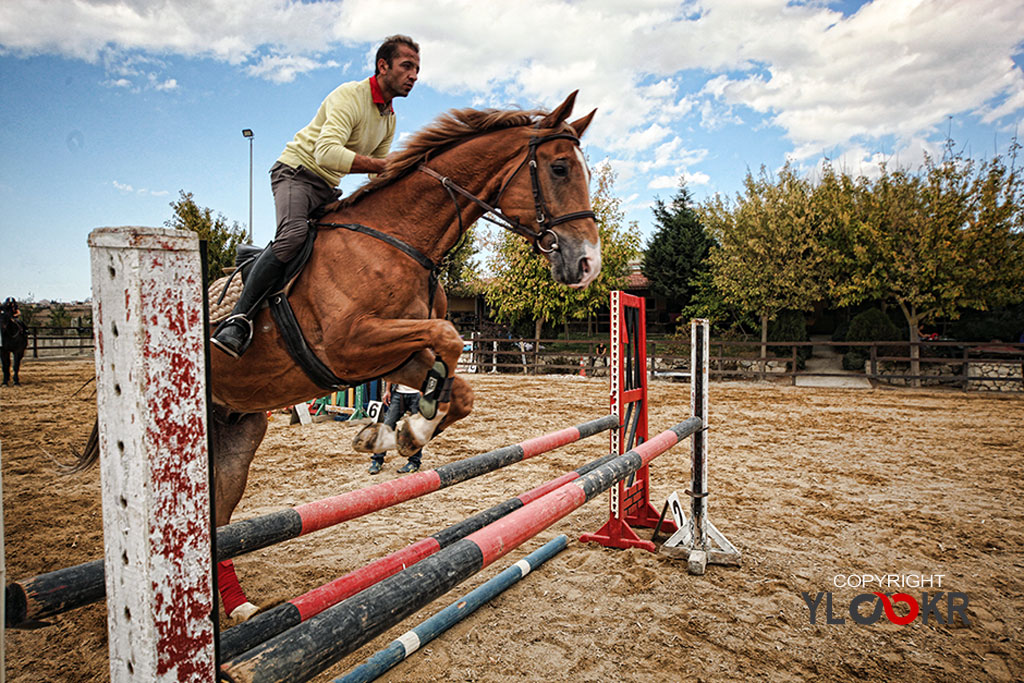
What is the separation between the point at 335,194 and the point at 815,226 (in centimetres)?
2039

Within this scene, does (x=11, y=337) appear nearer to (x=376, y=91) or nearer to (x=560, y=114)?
(x=376, y=91)

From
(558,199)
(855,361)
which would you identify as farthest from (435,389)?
(855,361)

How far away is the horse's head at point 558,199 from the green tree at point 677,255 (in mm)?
22097

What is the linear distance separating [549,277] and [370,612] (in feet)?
61.6

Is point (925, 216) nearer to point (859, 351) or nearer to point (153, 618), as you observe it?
point (859, 351)

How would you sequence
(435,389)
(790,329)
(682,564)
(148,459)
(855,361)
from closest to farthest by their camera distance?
1. (148,459)
2. (435,389)
3. (682,564)
4. (855,361)
5. (790,329)

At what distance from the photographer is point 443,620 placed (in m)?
2.65

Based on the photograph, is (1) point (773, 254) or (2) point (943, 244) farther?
(1) point (773, 254)

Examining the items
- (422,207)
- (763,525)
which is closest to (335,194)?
(422,207)

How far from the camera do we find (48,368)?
17438 mm

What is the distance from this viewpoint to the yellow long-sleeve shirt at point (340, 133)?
2385 mm

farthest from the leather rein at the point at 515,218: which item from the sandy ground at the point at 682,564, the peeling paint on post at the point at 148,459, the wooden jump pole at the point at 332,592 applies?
the sandy ground at the point at 682,564

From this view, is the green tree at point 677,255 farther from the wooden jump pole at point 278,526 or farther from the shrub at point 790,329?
the wooden jump pole at point 278,526

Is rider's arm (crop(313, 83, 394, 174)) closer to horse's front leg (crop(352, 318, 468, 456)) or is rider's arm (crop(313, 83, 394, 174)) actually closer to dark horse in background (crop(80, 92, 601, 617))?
dark horse in background (crop(80, 92, 601, 617))
